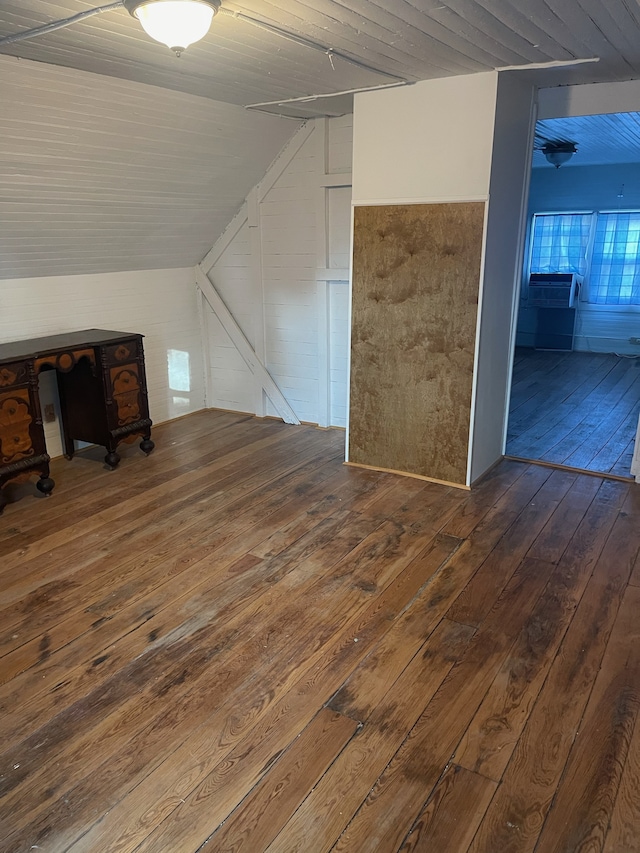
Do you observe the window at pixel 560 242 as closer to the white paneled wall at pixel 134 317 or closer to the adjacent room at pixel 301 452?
the adjacent room at pixel 301 452

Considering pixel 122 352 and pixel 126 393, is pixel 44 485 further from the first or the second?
pixel 122 352

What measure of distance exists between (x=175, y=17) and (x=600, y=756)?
2.64 metres

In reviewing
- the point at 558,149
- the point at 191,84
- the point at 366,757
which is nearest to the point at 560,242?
the point at 558,149

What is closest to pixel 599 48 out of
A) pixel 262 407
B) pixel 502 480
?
pixel 502 480

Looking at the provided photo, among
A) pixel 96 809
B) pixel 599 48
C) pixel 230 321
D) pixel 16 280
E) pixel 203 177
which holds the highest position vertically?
pixel 599 48

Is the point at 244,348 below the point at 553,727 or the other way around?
the other way around

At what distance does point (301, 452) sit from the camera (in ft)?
Result: 14.5

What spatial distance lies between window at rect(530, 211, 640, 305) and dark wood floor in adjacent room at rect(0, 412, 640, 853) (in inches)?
219

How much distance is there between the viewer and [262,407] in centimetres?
528

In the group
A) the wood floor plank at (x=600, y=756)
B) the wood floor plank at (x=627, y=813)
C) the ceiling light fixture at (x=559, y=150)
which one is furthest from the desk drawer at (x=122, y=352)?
the ceiling light fixture at (x=559, y=150)

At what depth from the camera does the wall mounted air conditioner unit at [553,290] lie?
26.9 ft

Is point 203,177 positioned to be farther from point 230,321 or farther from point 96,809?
point 96,809

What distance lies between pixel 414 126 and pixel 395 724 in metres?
2.98

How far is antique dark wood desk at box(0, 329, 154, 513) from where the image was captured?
3.43m
